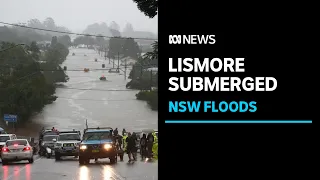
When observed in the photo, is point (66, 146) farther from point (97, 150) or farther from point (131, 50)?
point (131, 50)

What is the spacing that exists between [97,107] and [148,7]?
321 ft

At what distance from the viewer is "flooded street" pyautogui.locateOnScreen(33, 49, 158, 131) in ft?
323

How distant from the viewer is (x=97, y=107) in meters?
119

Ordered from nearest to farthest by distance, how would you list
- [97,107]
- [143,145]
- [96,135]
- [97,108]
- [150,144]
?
1. [96,135]
2. [150,144]
3. [143,145]
4. [97,108]
5. [97,107]

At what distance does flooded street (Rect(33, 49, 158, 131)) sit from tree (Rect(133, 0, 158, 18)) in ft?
227

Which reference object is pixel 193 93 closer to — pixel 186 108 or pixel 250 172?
pixel 186 108

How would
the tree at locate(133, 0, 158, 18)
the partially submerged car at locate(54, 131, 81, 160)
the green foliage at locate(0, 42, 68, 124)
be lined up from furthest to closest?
the green foliage at locate(0, 42, 68, 124)
the partially submerged car at locate(54, 131, 81, 160)
the tree at locate(133, 0, 158, 18)

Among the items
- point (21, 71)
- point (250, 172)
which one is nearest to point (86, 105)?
point (21, 71)

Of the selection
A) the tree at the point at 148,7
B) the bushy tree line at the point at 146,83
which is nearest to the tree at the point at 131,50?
the bushy tree line at the point at 146,83

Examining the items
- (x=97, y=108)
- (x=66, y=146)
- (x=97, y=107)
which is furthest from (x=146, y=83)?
(x=66, y=146)

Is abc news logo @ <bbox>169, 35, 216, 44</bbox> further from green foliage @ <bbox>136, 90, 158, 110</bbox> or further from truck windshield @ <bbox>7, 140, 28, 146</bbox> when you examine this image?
green foliage @ <bbox>136, 90, 158, 110</bbox>

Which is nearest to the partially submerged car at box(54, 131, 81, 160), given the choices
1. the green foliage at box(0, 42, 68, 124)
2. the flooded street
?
the green foliage at box(0, 42, 68, 124)

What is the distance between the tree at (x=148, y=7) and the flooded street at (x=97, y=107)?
69.1m

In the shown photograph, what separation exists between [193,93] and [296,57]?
176cm
